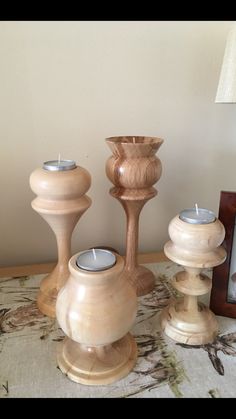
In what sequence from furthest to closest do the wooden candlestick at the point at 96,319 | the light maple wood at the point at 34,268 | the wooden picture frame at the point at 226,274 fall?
the light maple wood at the point at 34,268, the wooden picture frame at the point at 226,274, the wooden candlestick at the point at 96,319

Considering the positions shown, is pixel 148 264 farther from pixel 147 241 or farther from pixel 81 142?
pixel 81 142

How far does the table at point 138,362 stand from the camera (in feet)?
1.21

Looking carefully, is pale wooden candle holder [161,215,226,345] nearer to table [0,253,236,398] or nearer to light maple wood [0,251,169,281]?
table [0,253,236,398]

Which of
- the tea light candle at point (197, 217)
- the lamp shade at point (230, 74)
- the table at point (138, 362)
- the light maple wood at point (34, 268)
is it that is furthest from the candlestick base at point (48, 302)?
A: the lamp shade at point (230, 74)

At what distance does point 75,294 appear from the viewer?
36 cm

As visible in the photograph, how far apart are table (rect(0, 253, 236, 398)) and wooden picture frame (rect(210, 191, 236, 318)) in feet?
0.07

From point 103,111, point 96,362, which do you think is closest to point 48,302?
point 96,362

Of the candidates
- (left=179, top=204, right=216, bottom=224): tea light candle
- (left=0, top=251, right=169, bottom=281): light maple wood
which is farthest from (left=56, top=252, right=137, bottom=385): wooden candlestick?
(left=0, top=251, right=169, bottom=281): light maple wood

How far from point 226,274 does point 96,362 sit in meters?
0.23

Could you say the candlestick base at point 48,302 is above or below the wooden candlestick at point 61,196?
below

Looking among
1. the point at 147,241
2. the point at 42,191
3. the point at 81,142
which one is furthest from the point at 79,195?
the point at 147,241

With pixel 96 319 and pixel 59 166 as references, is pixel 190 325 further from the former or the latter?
pixel 59 166

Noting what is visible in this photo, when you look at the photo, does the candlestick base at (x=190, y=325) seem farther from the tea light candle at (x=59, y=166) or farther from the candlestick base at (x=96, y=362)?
the tea light candle at (x=59, y=166)

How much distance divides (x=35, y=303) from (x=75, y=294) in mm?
194
